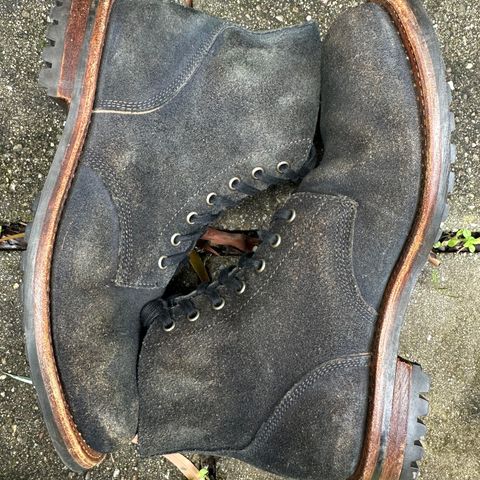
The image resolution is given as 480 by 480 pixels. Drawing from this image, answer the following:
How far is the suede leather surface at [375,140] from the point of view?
1421 millimetres

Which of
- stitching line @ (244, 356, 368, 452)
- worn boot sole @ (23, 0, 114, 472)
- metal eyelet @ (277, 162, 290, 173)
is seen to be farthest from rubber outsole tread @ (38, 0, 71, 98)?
stitching line @ (244, 356, 368, 452)

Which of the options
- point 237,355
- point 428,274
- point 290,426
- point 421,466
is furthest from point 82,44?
point 421,466

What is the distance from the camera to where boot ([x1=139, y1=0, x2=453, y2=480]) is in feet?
4.62

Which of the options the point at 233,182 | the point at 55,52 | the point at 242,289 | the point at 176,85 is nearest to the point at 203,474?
the point at 242,289

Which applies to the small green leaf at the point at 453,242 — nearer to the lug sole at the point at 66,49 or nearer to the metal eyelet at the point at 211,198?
the metal eyelet at the point at 211,198

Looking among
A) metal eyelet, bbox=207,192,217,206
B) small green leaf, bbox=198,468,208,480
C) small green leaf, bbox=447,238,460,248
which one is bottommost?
small green leaf, bbox=198,468,208,480

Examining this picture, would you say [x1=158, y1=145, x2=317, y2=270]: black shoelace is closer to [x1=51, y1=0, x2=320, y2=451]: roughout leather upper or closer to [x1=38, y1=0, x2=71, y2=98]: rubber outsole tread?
[x1=51, y1=0, x2=320, y2=451]: roughout leather upper

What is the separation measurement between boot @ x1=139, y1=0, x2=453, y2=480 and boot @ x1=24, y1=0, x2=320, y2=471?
0.09 m

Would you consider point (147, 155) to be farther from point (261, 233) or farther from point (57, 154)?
point (261, 233)

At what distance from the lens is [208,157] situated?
1.52 metres

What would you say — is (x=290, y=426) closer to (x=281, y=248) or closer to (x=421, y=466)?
(x=281, y=248)

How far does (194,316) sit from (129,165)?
408 mm

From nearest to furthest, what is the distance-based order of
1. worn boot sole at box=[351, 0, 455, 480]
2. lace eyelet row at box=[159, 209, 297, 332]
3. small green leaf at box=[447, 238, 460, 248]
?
worn boot sole at box=[351, 0, 455, 480] < lace eyelet row at box=[159, 209, 297, 332] < small green leaf at box=[447, 238, 460, 248]

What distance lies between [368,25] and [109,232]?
780 millimetres
